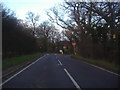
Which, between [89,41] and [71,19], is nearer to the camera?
[89,41]

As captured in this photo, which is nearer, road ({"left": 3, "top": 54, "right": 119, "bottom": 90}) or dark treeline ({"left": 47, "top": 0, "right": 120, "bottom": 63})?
road ({"left": 3, "top": 54, "right": 119, "bottom": 90})

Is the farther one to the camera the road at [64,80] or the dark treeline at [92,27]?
the dark treeline at [92,27]

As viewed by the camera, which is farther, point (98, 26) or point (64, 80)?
point (98, 26)

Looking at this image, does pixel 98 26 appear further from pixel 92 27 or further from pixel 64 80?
pixel 64 80

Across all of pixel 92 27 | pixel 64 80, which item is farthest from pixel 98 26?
pixel 64 80

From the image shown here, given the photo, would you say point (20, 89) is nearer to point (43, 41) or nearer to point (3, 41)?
point (3, 41)

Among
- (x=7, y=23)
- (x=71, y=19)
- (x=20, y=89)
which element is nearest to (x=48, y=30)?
(x=71, y=19)

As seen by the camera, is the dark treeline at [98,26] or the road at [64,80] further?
the dark treeline at [98,26]

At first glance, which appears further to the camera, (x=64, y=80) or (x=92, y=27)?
(x=92, y=27)

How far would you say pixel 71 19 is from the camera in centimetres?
5906

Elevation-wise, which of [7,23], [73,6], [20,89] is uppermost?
[73,6]

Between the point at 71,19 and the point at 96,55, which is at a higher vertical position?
the point at 71,19

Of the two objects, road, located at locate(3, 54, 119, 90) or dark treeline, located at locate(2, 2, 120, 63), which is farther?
dark treeline, located at locate(2, 2, 120, 63)

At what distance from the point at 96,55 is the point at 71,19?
20.3m
